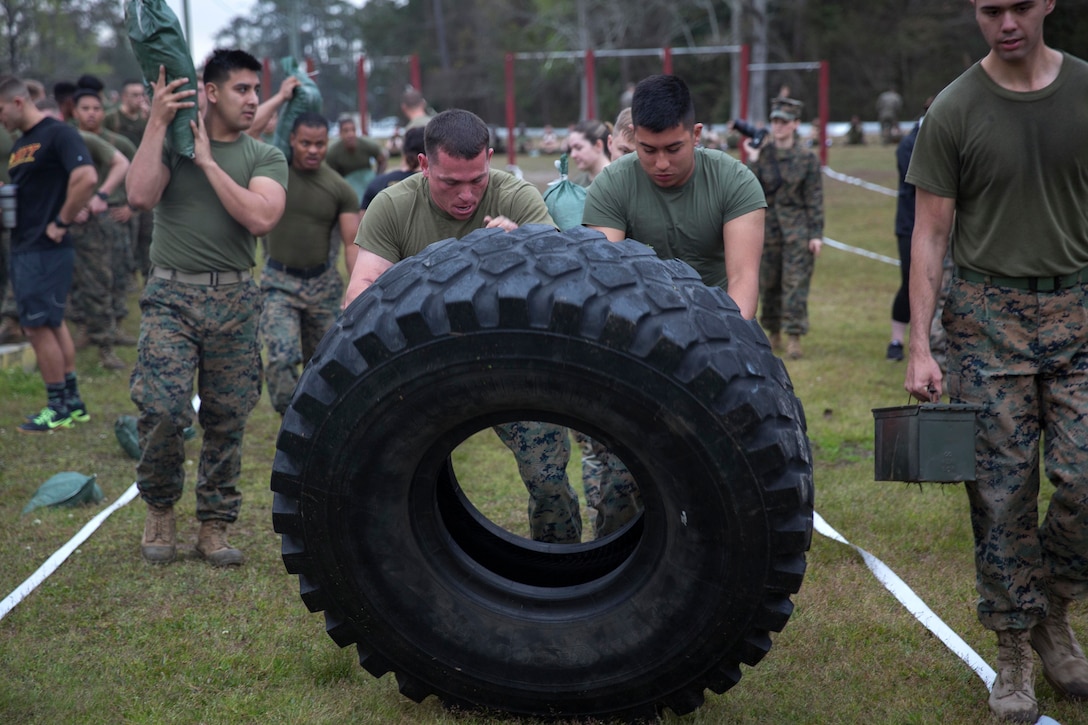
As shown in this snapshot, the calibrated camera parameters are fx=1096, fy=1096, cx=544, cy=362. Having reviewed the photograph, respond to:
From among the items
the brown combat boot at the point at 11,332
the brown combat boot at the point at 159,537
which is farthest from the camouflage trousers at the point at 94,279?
the brown combat boot at the point at 159,537

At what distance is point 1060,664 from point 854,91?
4363 centimetres

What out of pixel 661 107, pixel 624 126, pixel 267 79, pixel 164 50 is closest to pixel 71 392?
pixel 164 50

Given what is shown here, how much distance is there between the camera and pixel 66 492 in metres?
6.28

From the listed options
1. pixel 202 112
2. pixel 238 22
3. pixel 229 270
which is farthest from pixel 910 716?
pixel 238 22

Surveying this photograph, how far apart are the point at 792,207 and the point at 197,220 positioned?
6.64 meters

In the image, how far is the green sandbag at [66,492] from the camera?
622cm

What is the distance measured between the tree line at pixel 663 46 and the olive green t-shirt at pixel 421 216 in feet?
85.7

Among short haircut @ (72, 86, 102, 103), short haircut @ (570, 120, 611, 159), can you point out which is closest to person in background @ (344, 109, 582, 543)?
short haircut @ (570, 120, 611, 159)

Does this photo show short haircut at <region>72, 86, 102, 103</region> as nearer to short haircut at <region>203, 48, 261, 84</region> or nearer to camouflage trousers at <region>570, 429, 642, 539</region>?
short haircut at <region>203, 48, 261, 84</region>

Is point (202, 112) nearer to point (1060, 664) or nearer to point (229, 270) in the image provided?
point (229, 270)

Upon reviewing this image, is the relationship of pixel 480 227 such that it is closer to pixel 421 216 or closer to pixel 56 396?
pixel 421 216

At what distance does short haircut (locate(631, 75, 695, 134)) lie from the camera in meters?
4.00

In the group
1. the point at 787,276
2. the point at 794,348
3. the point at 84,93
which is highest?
the point at 84,93

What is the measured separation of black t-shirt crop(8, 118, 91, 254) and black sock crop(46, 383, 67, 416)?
1.03 meters
